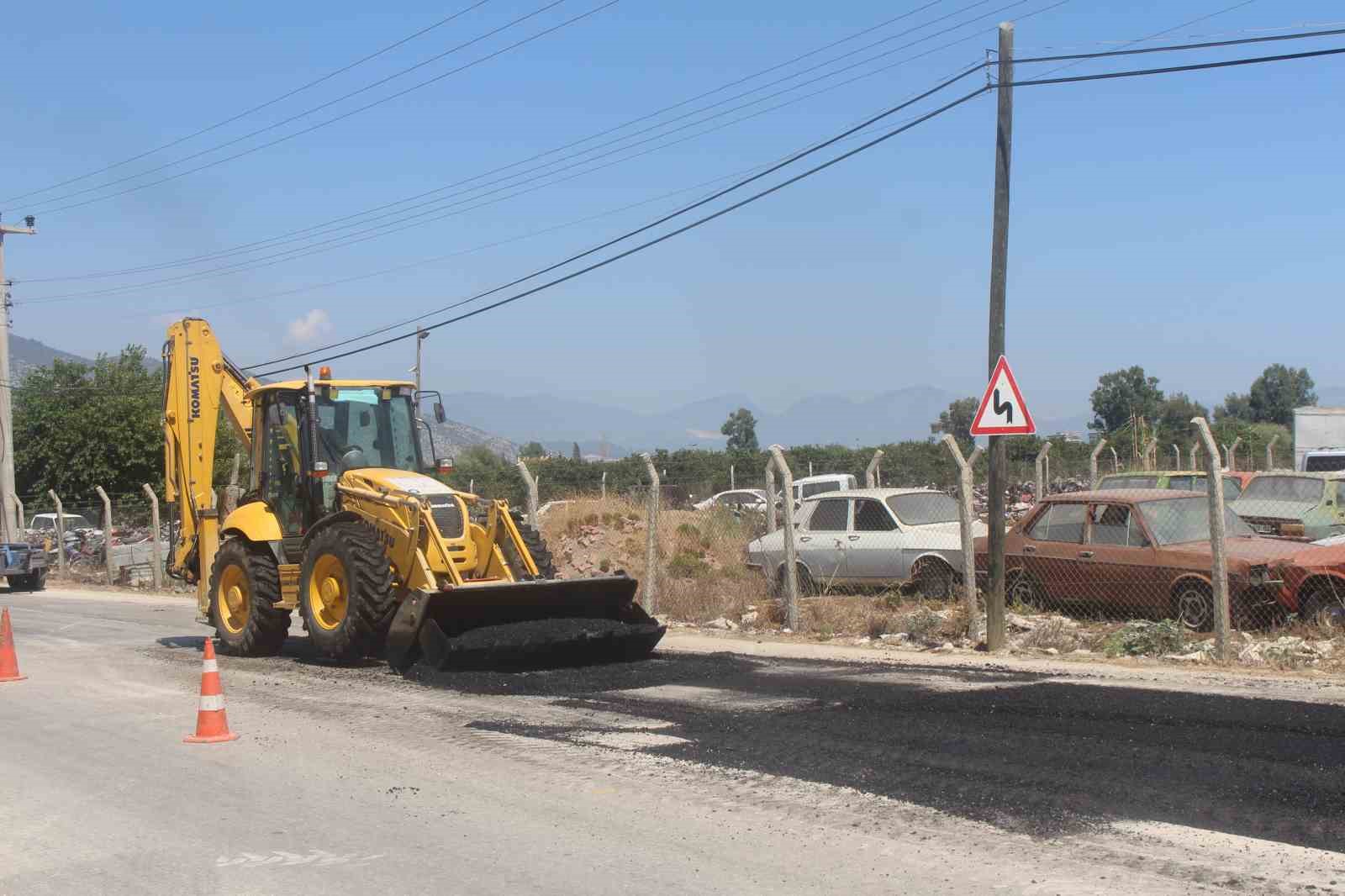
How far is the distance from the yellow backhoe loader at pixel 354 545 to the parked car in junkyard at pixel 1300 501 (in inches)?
417

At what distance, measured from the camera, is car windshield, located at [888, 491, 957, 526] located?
1706 centimetres

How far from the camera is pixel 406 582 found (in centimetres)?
1237

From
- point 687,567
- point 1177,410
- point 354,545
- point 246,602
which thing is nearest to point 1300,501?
point 687,567

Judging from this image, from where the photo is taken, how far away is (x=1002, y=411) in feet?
41.8

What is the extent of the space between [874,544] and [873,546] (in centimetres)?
4

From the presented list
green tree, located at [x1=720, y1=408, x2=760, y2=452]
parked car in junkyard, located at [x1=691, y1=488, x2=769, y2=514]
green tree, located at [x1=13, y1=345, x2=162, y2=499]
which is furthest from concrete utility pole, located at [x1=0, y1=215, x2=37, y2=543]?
green tree, located at [x1=720, y1=408, x2=760, y2=452]

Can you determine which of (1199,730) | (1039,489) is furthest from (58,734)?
(1039,489)

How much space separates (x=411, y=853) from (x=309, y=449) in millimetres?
8126

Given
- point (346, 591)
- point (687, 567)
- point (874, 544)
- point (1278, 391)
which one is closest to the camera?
point (346, 591)

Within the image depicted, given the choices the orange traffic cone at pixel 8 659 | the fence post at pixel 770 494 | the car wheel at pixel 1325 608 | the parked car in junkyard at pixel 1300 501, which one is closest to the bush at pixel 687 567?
the fence post at pixel 770 494

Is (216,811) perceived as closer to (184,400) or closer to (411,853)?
(411,853)

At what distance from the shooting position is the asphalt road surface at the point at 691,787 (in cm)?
582

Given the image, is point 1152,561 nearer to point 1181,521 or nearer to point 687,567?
point 1181,521

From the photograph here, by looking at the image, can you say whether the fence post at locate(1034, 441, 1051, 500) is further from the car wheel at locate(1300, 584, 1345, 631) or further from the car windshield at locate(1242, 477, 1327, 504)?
the car wheel at locate(1300, 584, 1345, 631)
